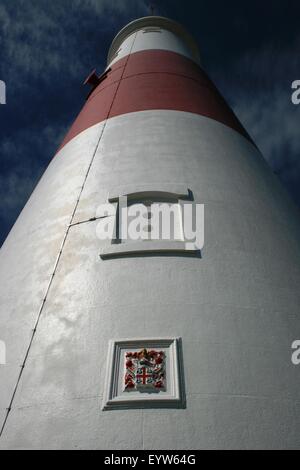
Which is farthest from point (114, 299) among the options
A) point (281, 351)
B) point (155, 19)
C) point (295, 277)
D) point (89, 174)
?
point (155, 19)

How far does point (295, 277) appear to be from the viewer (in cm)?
368

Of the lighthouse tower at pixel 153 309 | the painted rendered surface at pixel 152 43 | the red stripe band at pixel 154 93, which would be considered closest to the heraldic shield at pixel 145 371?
the lighthouse tower at pixel 153 309

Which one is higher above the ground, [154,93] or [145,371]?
[154,93]

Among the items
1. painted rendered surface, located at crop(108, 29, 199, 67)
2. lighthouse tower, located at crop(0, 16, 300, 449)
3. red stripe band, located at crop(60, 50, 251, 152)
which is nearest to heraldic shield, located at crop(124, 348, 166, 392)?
lighthouse tower, located at crop(0, 16, 300, 449)

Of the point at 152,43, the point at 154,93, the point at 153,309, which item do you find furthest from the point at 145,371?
the point at 152,43

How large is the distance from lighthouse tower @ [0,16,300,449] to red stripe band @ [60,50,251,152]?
106cm

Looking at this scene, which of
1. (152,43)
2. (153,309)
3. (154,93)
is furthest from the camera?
(152,43)

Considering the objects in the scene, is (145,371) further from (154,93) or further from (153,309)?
(154,93)

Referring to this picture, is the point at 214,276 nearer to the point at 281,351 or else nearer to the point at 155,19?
the point at 281,351

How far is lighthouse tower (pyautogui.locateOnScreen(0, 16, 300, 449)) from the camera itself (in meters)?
2.59

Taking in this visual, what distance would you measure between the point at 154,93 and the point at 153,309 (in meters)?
4.64

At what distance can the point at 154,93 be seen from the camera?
263 inches

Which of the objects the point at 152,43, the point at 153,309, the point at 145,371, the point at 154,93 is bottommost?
the point at 145,371
